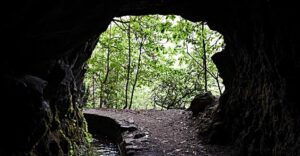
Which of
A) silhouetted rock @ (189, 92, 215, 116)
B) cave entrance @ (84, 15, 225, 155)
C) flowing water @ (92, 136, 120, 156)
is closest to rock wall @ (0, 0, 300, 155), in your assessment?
flowing water @ (92, 136, 120, 156)

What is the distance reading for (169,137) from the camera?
1179 cm

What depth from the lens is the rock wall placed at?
5477 mm

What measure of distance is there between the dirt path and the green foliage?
565cm

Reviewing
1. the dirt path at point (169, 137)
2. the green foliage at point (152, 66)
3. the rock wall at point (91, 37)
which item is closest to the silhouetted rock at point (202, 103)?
the dirt path at point (169, 137)

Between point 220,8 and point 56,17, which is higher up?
point 220,8

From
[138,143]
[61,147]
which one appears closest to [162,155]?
[138,143]

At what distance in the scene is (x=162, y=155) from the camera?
9289 mm

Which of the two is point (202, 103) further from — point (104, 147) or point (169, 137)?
point (104, 147)

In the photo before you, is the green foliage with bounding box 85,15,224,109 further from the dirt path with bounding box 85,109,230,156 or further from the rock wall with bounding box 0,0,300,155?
the rock wall with bounding box 0,0,300,155

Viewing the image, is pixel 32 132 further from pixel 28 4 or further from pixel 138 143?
pixel 138 143

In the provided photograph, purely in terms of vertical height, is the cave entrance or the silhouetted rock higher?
the cave entrance

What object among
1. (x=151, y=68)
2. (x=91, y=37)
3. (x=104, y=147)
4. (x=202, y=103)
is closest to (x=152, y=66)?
(x=151, y=68)

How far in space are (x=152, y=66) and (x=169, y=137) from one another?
1117cm

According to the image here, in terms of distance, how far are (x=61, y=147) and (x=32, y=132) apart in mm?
2499
